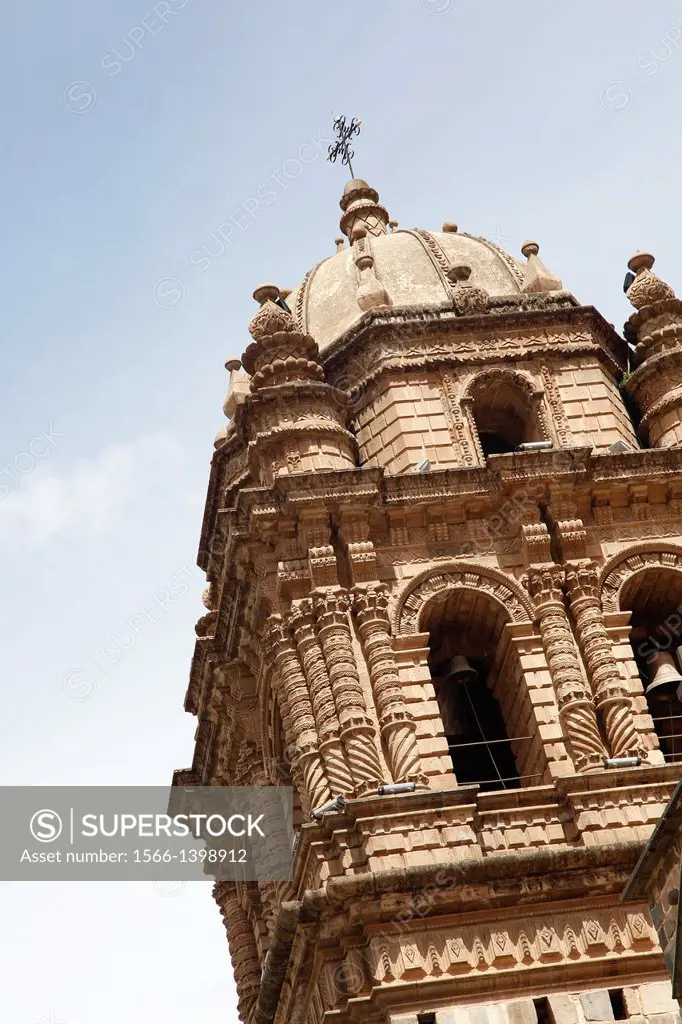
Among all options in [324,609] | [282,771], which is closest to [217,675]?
[282,771]

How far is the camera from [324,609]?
81.9ft

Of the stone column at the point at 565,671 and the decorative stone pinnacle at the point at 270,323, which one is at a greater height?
the decorative stone pinnacle at the point at 270,323

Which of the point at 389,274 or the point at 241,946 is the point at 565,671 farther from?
the point at 389,274

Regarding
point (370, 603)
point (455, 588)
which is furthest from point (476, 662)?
point (370, 603)

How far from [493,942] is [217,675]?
7801 millimetres

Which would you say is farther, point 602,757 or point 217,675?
point 217,675

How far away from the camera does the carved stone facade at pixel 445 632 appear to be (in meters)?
21.9

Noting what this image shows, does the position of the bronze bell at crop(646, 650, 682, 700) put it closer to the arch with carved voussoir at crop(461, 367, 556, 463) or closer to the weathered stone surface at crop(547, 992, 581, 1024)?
the arch with carved voussoir at crop(461, 367, 556, 463)

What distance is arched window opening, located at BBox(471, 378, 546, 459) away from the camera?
29078mm

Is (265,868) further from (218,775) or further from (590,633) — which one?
(590,633)

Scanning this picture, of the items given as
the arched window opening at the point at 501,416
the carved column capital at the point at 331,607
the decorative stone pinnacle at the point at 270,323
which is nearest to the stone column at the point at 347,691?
the carved column capital at the point at 331,607

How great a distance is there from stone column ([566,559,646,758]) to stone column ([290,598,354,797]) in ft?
11.4

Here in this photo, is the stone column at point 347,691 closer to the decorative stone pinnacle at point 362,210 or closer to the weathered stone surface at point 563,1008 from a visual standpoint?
the weathered stone surface at point 563,1008

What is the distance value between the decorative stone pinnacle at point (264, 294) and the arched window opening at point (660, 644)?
7.76 m
